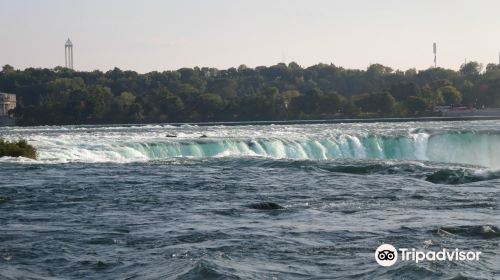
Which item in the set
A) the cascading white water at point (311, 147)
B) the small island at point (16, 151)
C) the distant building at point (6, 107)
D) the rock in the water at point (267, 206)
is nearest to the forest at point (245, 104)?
the distant building at point (6, 107)

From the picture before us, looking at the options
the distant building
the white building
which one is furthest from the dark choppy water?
the white building

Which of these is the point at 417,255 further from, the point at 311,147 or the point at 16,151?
the point at 311,147

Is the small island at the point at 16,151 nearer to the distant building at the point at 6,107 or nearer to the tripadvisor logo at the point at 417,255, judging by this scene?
the tripadvisor logo at the point at 417,255

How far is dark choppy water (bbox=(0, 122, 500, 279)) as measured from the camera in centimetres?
1591

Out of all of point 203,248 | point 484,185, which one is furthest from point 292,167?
point 203,248

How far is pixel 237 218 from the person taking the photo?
70.9ft

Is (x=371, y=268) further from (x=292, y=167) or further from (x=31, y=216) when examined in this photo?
(x=292, y=167)

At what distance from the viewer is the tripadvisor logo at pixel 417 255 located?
52.7 feet

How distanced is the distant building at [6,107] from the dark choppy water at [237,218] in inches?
3861

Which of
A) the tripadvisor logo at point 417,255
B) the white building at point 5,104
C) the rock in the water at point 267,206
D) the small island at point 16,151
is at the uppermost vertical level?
the white building at point 5,104

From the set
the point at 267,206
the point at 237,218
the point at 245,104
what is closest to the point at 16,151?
the point at 267,206

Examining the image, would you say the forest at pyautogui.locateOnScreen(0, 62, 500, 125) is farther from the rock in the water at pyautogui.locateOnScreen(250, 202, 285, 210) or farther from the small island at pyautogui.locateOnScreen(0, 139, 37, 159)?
the rock in the water at pyautogui.locateOnScreen(250, 202, 285, 210)

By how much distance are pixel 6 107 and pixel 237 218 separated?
132011 mm

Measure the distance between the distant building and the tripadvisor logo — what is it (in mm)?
124267
